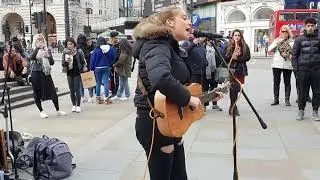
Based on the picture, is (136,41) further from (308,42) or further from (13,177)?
(308,42)

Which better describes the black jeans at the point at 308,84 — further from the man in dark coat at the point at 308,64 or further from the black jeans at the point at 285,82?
the black jeans at the point at 285,82

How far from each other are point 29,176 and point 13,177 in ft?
1.08

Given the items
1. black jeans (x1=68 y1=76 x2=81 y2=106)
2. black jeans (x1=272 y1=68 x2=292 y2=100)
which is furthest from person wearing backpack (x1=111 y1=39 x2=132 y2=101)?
black jeans (x1=272 y1=68 x2=292 y2=100)

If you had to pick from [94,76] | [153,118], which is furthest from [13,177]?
[94,76]

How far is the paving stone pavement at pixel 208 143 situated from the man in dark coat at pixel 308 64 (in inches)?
15.2

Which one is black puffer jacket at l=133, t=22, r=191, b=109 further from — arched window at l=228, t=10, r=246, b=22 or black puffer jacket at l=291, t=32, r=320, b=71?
arched window at l=228, t=10, r=246, b=22

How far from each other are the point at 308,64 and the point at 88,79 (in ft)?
16.1

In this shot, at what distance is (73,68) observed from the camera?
10188 mm

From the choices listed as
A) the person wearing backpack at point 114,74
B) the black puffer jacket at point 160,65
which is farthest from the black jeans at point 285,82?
the black puffer jacket at point 160,65

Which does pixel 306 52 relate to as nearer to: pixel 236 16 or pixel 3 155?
pixel 3 155

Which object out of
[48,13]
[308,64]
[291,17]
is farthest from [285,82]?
[48,13]

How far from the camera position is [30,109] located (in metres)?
10.7

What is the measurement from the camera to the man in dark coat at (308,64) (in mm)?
8469

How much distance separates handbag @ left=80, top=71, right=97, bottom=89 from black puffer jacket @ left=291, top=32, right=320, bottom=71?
4.58 m
